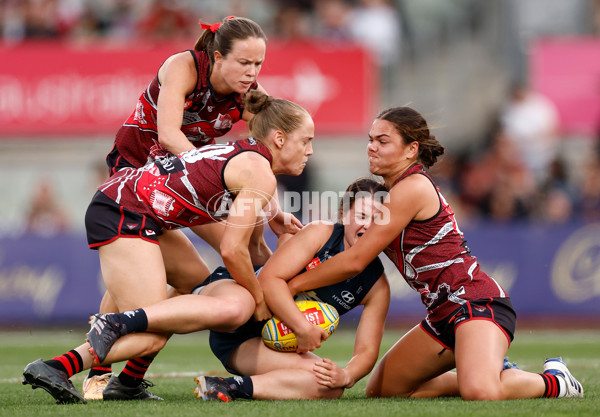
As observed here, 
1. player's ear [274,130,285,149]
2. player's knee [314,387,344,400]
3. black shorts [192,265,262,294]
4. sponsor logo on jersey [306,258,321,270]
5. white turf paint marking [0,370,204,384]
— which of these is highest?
player's ear [274,130,285,149]

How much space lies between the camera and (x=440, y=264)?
5.12m

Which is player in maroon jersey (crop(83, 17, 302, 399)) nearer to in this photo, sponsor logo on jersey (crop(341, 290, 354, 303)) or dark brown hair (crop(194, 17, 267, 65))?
dark brown hair (crop(194, 17, 267, 65))

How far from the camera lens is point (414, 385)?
5320 millimetres

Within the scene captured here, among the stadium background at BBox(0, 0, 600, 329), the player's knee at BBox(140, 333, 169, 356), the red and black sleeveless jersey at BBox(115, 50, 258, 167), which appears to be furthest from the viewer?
the stadium background at BBox(0, 0, 600, 329)

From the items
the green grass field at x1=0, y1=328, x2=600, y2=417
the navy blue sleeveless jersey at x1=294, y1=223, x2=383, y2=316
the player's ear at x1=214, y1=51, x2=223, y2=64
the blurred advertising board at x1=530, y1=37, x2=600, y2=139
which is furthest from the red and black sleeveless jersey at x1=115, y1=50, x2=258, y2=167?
the blurred advertising board at x1=530, y1=37, x2=600, y2=139

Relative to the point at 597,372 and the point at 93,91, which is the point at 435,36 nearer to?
the point at 93,91

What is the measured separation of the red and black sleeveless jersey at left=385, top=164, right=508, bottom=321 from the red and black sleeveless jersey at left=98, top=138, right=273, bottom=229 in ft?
2.95

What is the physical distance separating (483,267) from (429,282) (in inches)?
228

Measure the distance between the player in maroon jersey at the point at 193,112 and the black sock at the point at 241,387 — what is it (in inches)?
33.3

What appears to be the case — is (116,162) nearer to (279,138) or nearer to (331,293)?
(279,138)

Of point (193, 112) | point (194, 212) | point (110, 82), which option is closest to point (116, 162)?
point (193, 112)

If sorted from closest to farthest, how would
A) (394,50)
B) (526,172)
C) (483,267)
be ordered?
(483,267) < (526,172) < (394,50)

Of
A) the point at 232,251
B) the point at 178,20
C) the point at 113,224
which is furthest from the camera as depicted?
the point at 178,20

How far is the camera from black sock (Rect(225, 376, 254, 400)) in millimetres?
4895
